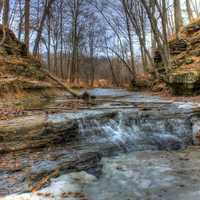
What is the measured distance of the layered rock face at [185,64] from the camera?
10651 millimetres

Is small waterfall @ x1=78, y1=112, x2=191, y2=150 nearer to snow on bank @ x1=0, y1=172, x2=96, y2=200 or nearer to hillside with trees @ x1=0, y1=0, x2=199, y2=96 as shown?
snow on bank @ x1=0, y1=172, x2=96, y2=200

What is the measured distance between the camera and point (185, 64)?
12.9m

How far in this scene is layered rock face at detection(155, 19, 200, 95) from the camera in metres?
10.7

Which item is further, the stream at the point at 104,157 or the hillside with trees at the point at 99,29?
the hillside with trees at the point at 99,29

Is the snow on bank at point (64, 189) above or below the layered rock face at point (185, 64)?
below

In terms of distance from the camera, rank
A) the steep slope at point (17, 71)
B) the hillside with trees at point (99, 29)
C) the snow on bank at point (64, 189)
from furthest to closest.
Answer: the hillside with trees at point (99, 29), the steep slope at point (17, 71), the snow on bank at point (64, 189)

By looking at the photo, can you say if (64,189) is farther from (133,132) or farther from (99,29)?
(99,29)

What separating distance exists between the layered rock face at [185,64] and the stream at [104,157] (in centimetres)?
366

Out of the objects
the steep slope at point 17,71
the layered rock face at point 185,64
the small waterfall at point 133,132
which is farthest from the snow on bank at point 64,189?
the layered rock face at point 185,64

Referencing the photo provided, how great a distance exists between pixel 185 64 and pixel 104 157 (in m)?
9.30

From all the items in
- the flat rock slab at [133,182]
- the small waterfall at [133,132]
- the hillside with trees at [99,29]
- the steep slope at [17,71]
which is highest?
the hillside with trees at [99,29]

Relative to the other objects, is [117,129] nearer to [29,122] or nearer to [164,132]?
[164,132]

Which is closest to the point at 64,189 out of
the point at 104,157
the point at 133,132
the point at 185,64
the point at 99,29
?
the point at 104,157

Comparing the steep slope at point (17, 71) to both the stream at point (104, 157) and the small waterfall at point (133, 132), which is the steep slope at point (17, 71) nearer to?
the stream at point (104, 157)
